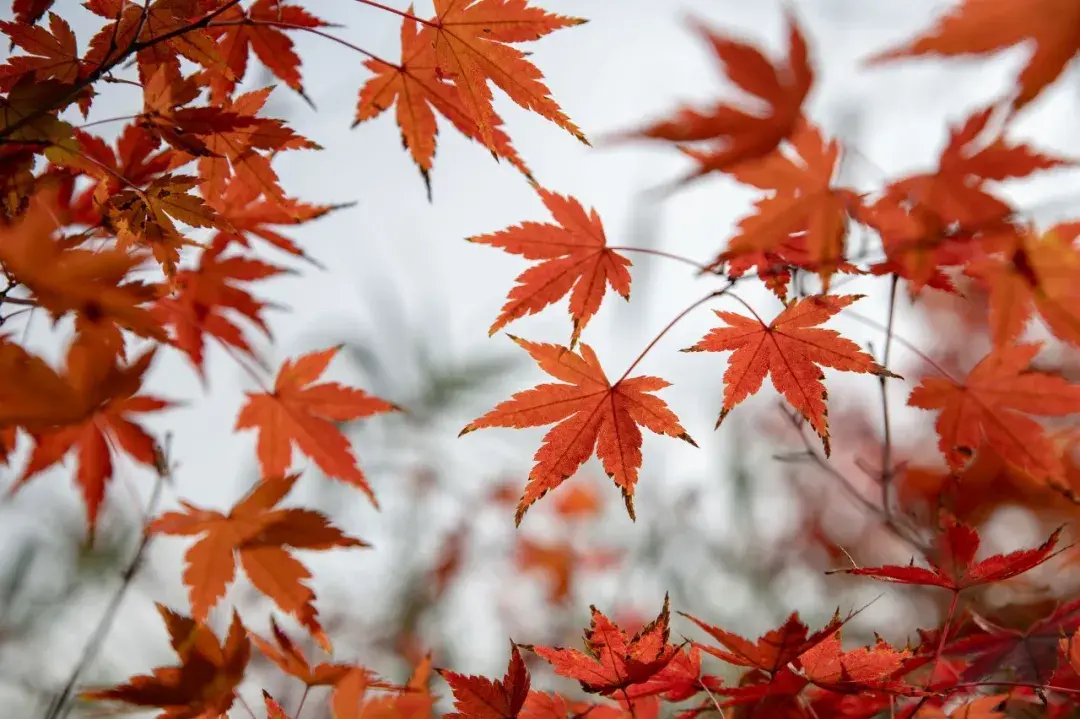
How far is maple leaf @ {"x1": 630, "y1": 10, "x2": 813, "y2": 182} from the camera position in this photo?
25.1 inches

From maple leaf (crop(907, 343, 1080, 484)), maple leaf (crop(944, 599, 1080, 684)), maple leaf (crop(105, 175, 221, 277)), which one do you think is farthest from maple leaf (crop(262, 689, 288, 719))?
maple leaf (crop(907, 343, 1080, 484))

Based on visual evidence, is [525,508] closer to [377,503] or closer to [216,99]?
[377,503]

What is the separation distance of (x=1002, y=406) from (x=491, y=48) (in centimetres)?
97

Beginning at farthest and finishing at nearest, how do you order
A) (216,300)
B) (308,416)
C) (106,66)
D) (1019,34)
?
1. (216,300)
2. (308,416)
3. (106,66)
4. (1019,34)

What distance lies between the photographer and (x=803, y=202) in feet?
2.40

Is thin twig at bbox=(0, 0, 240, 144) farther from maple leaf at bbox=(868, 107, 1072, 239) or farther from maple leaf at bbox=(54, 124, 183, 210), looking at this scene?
maple leaf at bbox=(868, 107, 1072, 239)

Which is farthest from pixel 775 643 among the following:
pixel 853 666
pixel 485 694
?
pixel 485 694

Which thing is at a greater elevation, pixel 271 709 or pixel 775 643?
pixel 775 643

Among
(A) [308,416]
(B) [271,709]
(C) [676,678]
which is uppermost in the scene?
(A) [308,416]

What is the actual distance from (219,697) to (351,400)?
498mm

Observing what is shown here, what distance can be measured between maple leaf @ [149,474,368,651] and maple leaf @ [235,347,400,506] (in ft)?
0.60

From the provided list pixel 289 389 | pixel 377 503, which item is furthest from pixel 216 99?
pixel 377 503

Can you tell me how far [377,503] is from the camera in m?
1.14

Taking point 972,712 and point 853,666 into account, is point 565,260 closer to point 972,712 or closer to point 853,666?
point 853,666
